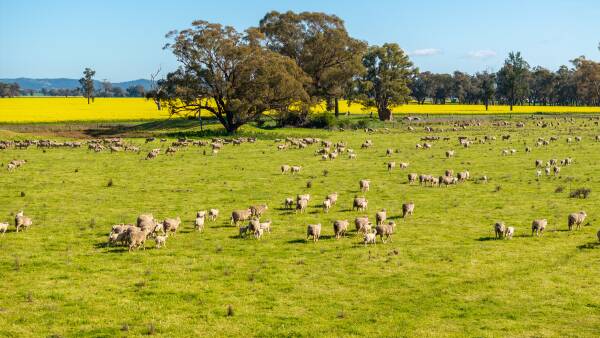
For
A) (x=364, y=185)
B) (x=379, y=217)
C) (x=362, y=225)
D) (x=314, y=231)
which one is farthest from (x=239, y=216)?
(x=364, y=185)

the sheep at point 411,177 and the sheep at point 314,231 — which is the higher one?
the sheep at point 411,177

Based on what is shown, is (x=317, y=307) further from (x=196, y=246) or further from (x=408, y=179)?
(x=408, y=179)

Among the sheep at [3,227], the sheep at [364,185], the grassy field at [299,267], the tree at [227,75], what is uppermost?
the tree at [227,75]

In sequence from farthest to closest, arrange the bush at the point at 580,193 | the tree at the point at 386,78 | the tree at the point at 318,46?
the tree at the point at 386,78, the tree at the point at 318,46, the bush at the point at 580,193

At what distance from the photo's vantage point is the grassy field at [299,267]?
15836 mm

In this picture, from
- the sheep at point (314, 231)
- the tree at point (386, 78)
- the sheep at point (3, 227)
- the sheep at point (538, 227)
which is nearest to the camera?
the sheep at point (314, 231)

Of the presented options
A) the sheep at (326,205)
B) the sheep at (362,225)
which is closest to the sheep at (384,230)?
the sheep at (362,225)

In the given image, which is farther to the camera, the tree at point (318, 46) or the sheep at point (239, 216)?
the tree at point (318, 46)

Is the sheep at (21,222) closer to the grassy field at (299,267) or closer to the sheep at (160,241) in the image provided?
the grassy field at (299,267)

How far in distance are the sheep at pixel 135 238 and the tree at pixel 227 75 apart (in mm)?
54096

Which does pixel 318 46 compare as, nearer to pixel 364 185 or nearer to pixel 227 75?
pixel 227 75

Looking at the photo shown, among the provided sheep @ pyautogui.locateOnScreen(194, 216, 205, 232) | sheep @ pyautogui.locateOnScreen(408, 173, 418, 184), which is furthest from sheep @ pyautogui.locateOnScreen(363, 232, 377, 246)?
sheep @ pyautogui.locateOnScreen(408, 173, 418, 184)

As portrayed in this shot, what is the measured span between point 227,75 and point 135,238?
59461mm

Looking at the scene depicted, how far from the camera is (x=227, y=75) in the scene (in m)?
79.9
